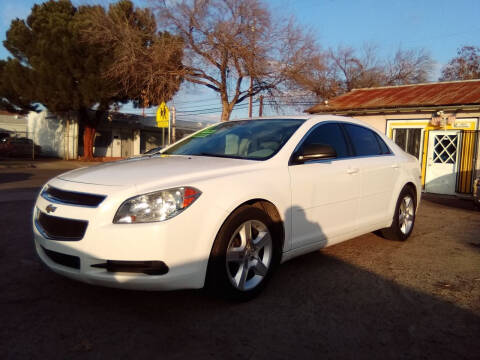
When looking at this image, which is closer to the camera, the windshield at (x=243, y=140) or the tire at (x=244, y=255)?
the tire at (x=244, y=255)

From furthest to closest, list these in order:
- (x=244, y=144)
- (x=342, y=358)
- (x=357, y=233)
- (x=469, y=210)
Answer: (x=469, y=210)
(x=357, y=233)
(x=244, y=144)
(x=342, y=358)

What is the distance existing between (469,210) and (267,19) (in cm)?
1262

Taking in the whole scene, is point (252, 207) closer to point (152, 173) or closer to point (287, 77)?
point (152, 173)

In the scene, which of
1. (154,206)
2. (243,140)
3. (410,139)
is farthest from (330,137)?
(410,139)

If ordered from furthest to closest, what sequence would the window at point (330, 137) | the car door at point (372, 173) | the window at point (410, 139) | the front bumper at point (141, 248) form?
1. the window at point (410, 139)
2. the car door at point (372, 173)
3. the window at point (330, 137)
4. the front bumper at point (141, 248)

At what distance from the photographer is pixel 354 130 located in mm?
4855

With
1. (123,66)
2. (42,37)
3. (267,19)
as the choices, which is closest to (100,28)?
(123,66)

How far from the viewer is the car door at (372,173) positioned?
4.59 meters

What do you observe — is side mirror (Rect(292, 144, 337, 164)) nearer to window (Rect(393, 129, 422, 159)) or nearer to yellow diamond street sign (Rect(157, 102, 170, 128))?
yellow diamond street sign (Rect(157, 102, 170, 128))

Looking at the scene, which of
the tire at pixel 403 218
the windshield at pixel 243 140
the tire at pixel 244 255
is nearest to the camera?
the tire at pixel 244 255

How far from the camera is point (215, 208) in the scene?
3000 mm

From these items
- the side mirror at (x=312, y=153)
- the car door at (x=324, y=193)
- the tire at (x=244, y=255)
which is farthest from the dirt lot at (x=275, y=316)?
the side mirror at (x=312, y=153)

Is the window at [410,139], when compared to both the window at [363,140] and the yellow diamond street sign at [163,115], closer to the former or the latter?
the yellow diamond street sign at [163,115]

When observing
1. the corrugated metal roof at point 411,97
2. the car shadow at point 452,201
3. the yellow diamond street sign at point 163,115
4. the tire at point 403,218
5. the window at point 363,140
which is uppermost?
the corrugated metal roof at point 411,97
